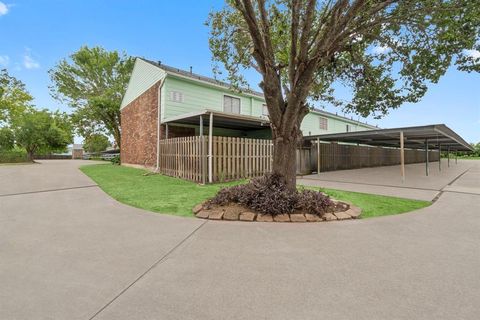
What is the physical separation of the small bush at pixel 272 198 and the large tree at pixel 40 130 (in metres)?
27.1

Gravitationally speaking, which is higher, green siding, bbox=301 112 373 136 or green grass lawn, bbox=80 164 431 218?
green siding, bbox=301 112 373 136

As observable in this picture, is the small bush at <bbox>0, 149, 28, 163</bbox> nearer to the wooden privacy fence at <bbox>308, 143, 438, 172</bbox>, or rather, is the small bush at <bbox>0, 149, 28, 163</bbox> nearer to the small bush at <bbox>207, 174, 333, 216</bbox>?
the wooden privacy fence at <bbox>308, 143, 438, 172</bbox>

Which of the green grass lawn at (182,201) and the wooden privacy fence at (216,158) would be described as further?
the wooden privacy fence at (216,158)

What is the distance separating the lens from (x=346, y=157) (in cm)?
1733

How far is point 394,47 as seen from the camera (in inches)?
272

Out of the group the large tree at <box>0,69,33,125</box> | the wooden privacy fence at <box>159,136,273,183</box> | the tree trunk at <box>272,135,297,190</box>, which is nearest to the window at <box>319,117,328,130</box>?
the wooden privacy fence at <box>159,136,273,183</box>

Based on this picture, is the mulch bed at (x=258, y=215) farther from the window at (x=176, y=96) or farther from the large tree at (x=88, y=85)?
the large tree at (x=88, y=85)

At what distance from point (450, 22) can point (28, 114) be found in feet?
126

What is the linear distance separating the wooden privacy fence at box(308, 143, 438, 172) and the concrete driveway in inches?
395

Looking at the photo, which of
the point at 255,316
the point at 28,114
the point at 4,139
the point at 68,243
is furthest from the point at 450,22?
the point at 4,139

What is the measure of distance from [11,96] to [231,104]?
22823mm

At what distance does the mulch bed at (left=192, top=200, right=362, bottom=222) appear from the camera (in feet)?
15.1

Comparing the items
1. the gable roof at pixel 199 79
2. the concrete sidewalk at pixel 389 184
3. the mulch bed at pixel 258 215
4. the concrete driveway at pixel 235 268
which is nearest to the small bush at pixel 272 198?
the mulch bed at pixel 258 215

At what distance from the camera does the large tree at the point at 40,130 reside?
87.5 feet
